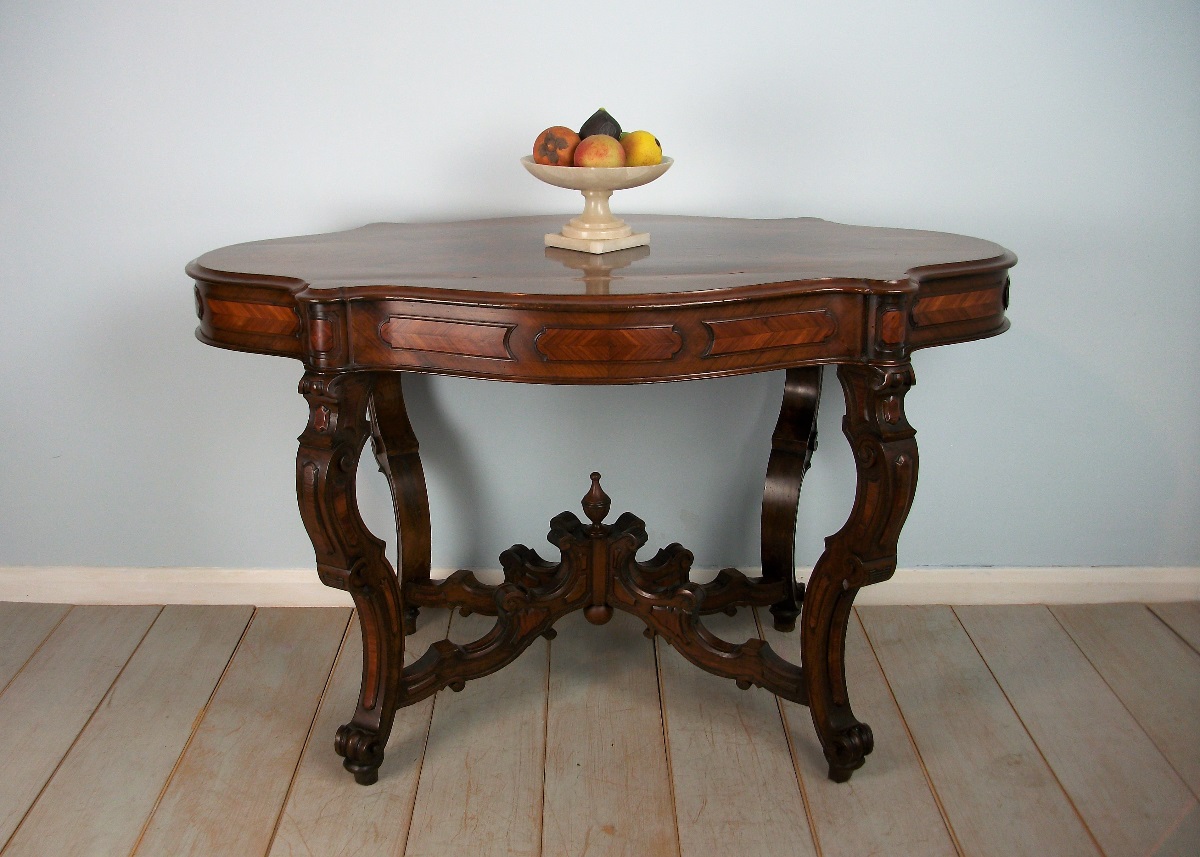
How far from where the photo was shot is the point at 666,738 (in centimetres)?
204

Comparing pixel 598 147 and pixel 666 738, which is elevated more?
pixel 598 147

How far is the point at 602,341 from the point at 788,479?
0.94 metres

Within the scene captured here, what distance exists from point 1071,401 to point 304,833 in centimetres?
187

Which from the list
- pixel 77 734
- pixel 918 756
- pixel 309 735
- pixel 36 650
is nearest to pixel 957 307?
pixel 918 756

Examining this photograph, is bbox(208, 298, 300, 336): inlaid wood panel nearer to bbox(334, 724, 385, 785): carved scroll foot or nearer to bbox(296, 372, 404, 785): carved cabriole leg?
bbox(296, 372, 404, 785): carved cabriole leg

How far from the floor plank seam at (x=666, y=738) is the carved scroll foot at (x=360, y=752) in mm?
521

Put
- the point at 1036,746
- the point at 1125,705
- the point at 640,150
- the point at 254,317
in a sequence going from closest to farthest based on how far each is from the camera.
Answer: the point at 254,317 < the point at 640,150 < the point at 1036,746 < the point at 1125,705

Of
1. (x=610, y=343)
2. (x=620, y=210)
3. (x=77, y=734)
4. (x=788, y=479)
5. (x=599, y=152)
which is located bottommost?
(x=77, y=734)

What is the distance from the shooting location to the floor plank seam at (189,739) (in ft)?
5.89

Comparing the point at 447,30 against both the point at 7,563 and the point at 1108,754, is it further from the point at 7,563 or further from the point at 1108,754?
the point at 1108,754

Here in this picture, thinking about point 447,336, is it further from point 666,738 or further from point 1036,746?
point 1036,746

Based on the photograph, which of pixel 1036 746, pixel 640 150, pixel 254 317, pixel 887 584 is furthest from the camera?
pixel 887 584

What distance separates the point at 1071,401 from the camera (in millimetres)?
2467

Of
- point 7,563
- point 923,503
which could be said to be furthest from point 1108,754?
point 7,563
